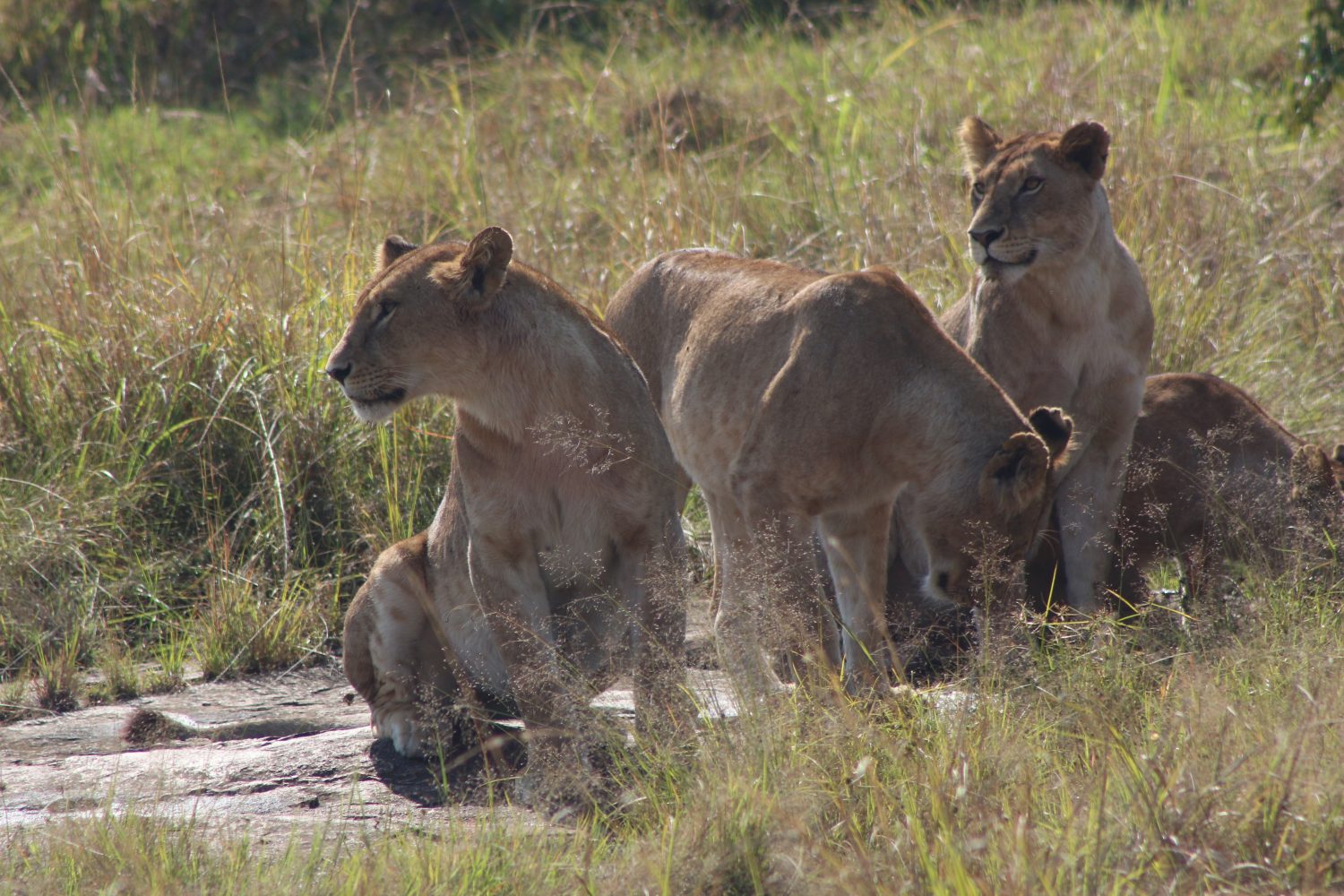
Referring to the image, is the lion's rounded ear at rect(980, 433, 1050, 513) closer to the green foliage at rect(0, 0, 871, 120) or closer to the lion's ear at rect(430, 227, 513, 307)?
the lion's ear at rect(430, 227, 513, 307)

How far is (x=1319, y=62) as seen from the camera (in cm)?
726

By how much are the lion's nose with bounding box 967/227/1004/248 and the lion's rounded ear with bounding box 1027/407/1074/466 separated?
1044mm

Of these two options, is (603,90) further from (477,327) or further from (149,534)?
(477,327)

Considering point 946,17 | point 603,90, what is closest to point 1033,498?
point 603,90

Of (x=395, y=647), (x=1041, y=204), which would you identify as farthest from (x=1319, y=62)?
(x=395, y=647)

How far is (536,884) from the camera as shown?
10.4 ft

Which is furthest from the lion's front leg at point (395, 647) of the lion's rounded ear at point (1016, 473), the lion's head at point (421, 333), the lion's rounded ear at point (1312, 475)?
the lion's rounded ear at point (1312, 475)

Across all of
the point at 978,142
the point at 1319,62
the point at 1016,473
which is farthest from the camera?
the point at 1319,62

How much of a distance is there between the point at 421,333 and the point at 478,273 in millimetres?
232

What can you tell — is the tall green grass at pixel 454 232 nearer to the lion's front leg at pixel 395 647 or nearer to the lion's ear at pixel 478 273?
the lion's front leg at pixel 395 647

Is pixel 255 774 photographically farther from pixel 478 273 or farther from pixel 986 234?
pixel 986 234

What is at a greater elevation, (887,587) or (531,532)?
(531,532)

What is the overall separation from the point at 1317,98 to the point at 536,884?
5.72 meters

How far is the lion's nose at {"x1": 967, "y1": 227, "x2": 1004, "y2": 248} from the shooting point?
521cm
